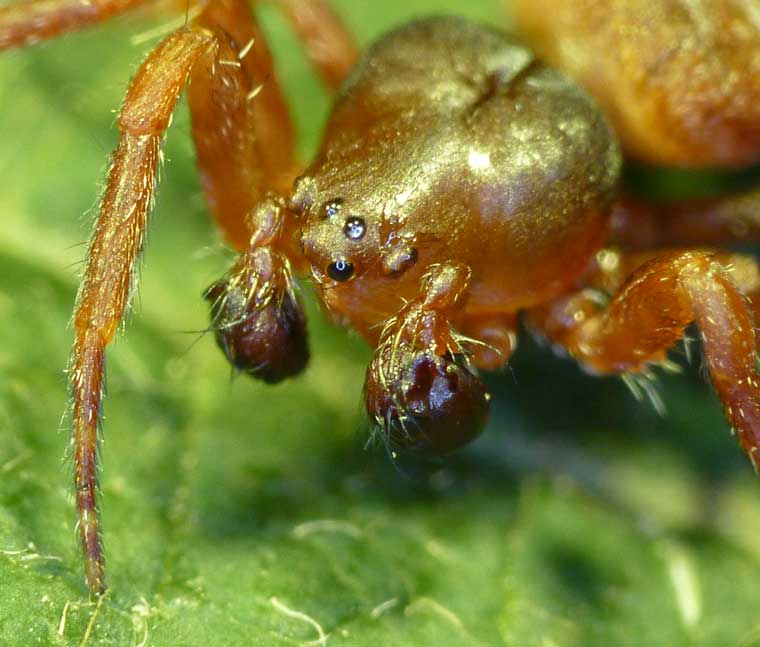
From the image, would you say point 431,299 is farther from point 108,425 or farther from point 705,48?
point 705,48

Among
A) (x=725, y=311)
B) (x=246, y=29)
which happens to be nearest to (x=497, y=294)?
(x=725, y=311)

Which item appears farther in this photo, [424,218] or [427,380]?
[424,218]

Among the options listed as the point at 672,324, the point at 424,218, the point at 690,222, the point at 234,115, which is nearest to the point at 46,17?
the point at 234,115

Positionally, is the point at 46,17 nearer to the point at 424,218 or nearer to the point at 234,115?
the point at 234,115

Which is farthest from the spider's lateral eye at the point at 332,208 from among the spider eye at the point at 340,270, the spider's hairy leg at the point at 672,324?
the spider's hairy leg at the point at 672,324

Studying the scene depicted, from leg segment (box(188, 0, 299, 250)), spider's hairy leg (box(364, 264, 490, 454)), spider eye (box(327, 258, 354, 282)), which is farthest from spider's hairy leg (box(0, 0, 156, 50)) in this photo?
spider's hairy leg (box(364, 264, 490, 454))

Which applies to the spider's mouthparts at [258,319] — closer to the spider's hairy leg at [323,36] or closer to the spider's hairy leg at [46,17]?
the spider's hairy leg at [46,17]
